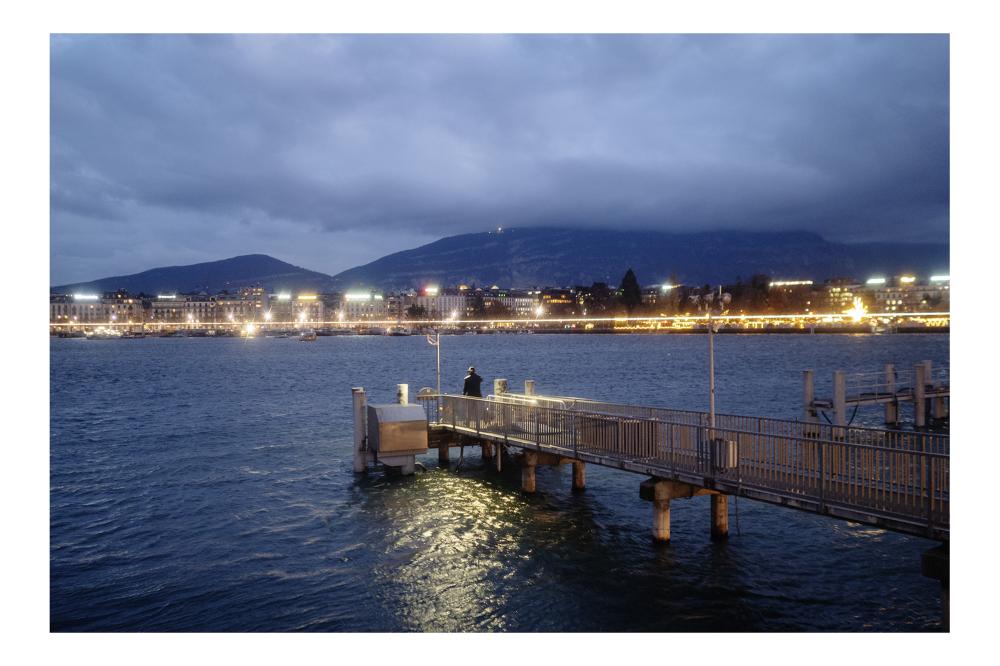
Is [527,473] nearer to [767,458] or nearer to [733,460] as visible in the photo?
[767,458]

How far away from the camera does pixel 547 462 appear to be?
67.4 feet

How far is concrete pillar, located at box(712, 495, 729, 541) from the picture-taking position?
658 inches

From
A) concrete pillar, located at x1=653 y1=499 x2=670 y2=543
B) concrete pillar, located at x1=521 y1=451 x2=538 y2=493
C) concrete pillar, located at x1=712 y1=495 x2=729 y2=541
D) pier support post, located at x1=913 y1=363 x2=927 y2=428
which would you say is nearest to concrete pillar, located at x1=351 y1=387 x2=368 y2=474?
concrete pillar, located at x1=521 y1=451 x2=538 y2=493

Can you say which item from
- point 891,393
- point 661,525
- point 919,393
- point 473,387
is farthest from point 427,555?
point 919,393

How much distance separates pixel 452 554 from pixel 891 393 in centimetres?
2332

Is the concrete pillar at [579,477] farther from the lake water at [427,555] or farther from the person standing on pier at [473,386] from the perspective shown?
the person standing on pier at [473,386]

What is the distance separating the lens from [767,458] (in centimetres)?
1561

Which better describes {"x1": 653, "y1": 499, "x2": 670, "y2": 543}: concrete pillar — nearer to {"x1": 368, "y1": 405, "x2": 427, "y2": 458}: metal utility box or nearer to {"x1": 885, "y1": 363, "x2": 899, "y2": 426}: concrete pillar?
{"x1": 368, "y1": 405, "x2": 427, "y2": 458}: metal utility box

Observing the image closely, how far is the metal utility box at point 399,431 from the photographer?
74.4ft

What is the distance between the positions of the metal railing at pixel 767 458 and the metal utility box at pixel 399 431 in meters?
2.56

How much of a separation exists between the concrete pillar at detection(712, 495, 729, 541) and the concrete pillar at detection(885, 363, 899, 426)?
17417mm
